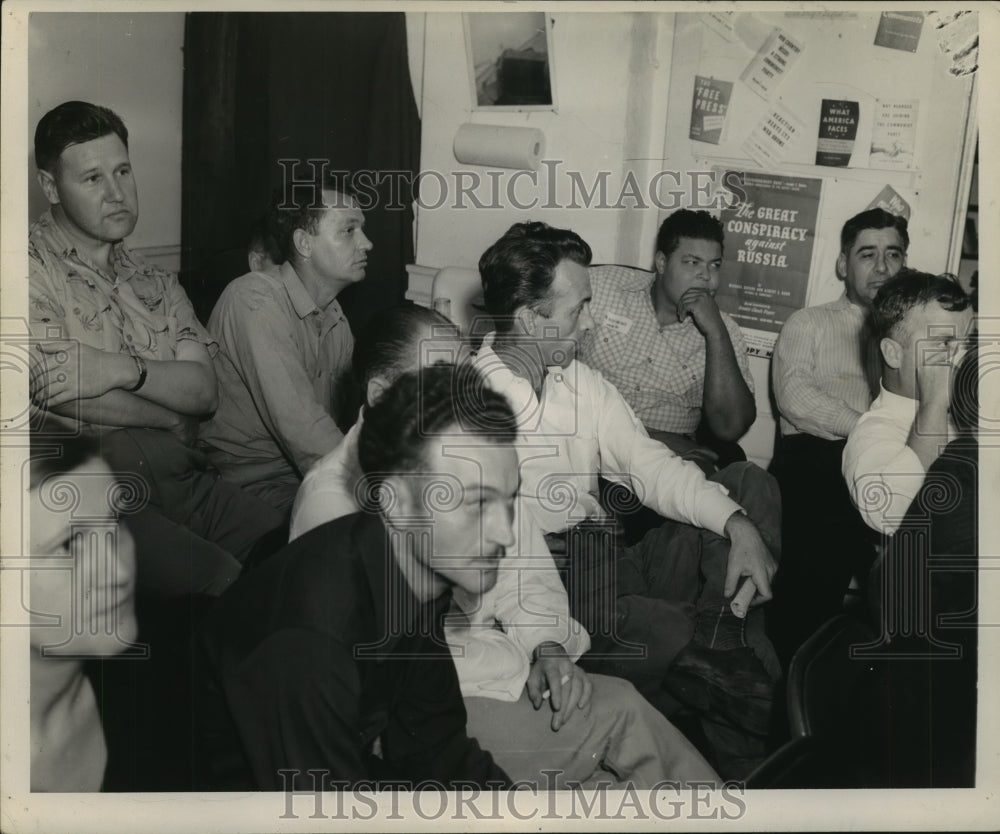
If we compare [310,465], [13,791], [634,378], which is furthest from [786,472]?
[13,791]

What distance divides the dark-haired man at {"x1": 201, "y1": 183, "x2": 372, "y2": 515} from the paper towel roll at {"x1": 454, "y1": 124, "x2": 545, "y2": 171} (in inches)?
8.1

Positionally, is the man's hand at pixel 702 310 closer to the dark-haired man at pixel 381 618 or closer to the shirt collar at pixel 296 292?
the dark-haired man at pixel 381 618

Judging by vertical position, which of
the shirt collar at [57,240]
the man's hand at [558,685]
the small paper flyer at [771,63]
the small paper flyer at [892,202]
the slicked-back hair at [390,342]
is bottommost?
the man's hand at [558,685]

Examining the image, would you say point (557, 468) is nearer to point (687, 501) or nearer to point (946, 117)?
point (687, 501)

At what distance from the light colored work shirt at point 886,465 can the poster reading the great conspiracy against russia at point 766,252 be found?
0.69 feet

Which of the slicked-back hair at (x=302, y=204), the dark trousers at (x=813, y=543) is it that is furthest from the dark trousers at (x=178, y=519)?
the dark trousers at (x=813, y=543)

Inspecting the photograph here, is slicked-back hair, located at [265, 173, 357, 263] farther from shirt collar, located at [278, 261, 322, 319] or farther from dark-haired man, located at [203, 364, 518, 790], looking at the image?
dark-haired man, located at [203, 364, 518, 790]

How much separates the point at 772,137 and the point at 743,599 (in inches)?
30.1

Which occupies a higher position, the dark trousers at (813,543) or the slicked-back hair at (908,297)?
the slicked-back hair at (908,297)

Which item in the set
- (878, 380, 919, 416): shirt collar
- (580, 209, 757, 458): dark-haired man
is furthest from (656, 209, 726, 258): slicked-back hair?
(878, 380, 919, 416): shirt collar

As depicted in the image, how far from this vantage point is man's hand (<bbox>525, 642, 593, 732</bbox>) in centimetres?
146

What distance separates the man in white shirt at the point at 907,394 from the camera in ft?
5.16

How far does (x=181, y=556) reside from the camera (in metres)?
1.53

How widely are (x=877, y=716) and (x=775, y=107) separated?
3.31 ft
